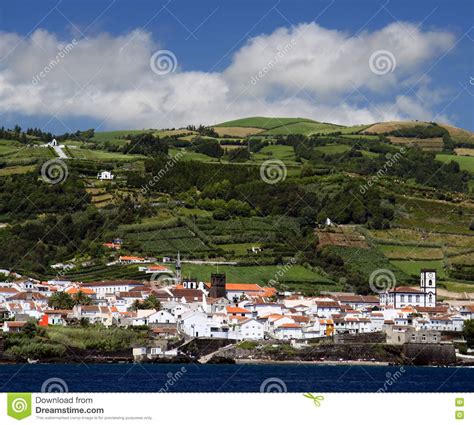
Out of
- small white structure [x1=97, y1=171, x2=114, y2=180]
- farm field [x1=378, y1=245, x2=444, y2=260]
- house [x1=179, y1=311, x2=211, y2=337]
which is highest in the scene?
small white structure [x1=97, y1=171, x2=114, y2=180]

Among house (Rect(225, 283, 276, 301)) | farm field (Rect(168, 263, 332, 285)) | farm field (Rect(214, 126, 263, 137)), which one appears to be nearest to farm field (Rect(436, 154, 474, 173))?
farm field (Rect(214, 126, 263, 137))

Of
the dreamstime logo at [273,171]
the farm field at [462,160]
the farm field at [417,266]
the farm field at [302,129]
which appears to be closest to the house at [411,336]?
the farm field at [417,266]

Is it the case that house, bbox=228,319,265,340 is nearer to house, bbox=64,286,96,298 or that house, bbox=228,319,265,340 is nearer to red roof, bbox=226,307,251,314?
red roof, bbox=226,307,251,314

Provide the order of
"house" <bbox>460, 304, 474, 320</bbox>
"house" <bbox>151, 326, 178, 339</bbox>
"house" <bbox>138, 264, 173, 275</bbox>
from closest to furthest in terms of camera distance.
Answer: "house" <bbox>151, 326, 178, 339</bbox> < "house" <bbox>460, 304, 474, 320</bbox> < "house" <bbox>138, 264, 173, 275</bbox>

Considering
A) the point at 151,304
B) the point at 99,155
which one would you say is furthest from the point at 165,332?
the point at 99,155

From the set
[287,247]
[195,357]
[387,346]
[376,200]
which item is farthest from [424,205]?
[195,357]
